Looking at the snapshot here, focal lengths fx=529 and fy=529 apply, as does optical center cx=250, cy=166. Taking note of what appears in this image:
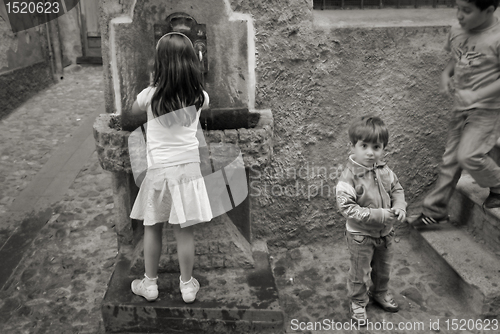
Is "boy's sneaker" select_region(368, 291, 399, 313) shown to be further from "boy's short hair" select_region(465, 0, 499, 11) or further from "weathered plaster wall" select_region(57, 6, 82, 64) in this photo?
"weathered plaster wall" select_region(57, 6, 82, 64)

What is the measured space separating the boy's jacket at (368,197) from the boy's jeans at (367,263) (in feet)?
0.17

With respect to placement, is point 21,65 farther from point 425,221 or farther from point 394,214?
point 394,214

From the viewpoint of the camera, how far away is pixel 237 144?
8.78 feet

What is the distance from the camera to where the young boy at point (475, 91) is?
9.08 ft

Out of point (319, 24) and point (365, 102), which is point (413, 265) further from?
point (319, 24)

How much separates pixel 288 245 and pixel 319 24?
1.42 metres

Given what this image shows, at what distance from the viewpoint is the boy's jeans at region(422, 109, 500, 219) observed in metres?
2.89

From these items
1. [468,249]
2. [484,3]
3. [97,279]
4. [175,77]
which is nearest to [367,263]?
[468,249]

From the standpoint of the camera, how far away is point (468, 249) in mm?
3127

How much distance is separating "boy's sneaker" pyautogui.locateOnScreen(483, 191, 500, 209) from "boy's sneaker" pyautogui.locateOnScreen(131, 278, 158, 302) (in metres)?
1.96

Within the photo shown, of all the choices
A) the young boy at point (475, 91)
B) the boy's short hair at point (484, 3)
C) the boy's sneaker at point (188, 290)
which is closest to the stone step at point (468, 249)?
the young boy at point (475, 91)

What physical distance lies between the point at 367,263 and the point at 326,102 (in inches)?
41.7

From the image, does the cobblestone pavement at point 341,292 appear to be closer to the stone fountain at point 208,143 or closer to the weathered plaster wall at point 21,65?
the stone fountain at point 208,143

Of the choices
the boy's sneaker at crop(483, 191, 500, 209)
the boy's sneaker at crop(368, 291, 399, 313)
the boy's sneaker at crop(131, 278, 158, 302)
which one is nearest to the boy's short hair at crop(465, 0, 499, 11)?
the boy's sneaker at crop(483, 191, 500, 209)
